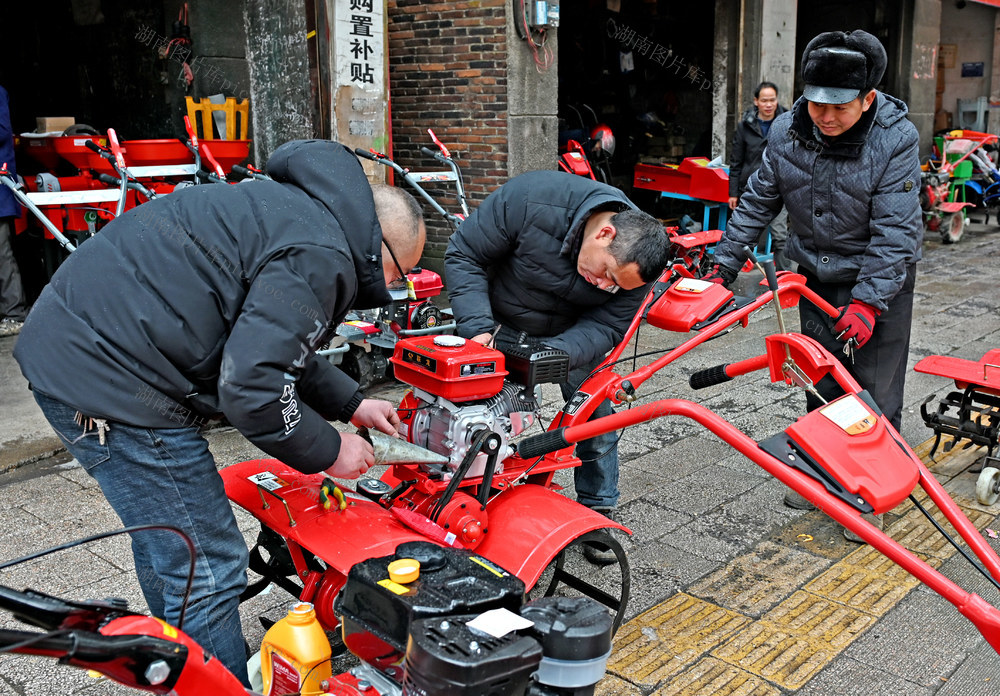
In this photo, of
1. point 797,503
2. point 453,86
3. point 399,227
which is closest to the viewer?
point 399,227

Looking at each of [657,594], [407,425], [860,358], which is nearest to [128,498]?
[407,425]

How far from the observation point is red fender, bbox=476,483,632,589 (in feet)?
9.09

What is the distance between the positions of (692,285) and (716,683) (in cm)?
153

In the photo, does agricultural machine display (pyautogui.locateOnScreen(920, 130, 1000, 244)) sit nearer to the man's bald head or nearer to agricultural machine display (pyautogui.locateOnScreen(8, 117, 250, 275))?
agricultural machine display (pyautogui.locateOnScreen(8, 117, 250, 275))

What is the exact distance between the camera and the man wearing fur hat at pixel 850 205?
12.4ft

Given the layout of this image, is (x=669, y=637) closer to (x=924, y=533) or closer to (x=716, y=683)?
(x=716, y=683)

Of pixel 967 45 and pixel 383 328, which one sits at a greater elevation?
pixel 967 45

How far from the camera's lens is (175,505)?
2.33m

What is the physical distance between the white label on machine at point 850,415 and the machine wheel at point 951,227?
11.5 metres

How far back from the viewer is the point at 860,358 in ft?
14.2

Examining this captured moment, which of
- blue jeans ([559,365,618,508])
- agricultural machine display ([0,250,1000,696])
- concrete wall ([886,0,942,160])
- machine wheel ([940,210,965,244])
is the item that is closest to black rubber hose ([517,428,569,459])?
agricultural machine display ([0,250,1000,696])

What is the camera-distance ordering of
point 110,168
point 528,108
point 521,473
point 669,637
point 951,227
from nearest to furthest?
point 521,473 < point 669,637 < point 110,168 < point 528,108 < point 951,227

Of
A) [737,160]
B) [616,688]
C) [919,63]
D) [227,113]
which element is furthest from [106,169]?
[919,63]

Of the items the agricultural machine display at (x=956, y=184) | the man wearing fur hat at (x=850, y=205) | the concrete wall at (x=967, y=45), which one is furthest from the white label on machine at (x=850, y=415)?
the concrete wall at (x=967, y=45)
